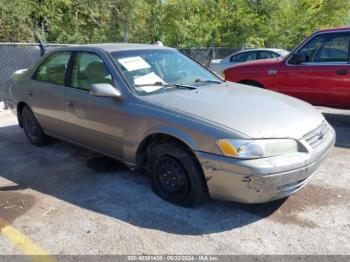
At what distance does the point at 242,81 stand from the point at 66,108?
12.4ft

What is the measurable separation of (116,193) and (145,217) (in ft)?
2.20

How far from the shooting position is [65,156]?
17.5 ft

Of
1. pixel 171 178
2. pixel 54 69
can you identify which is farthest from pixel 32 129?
pixel 171 178

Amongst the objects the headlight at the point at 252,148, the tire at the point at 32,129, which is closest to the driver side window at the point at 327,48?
the headlight at the point at 252,148

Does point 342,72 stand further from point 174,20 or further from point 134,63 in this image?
point 174,20

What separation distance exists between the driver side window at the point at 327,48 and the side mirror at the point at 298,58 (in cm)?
5

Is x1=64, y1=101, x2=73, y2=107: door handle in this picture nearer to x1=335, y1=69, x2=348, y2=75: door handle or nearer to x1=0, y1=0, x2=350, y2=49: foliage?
x1=335, y1=69, x2=348, y2=75: door handle

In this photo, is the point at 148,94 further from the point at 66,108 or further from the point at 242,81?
the point at 242,81

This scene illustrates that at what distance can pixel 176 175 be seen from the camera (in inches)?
144

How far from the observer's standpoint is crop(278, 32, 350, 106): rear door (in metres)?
6.14

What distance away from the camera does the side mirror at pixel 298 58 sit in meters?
6.50

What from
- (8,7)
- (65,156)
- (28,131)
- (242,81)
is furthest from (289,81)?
(8,7)

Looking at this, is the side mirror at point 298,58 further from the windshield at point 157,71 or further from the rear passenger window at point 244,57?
the rear passenger window at point 244,57

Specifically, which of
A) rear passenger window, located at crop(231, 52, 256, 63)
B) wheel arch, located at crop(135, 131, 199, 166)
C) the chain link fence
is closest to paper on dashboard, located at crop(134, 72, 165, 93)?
wheel arch, located at crop(135, 131, 199, 166)
